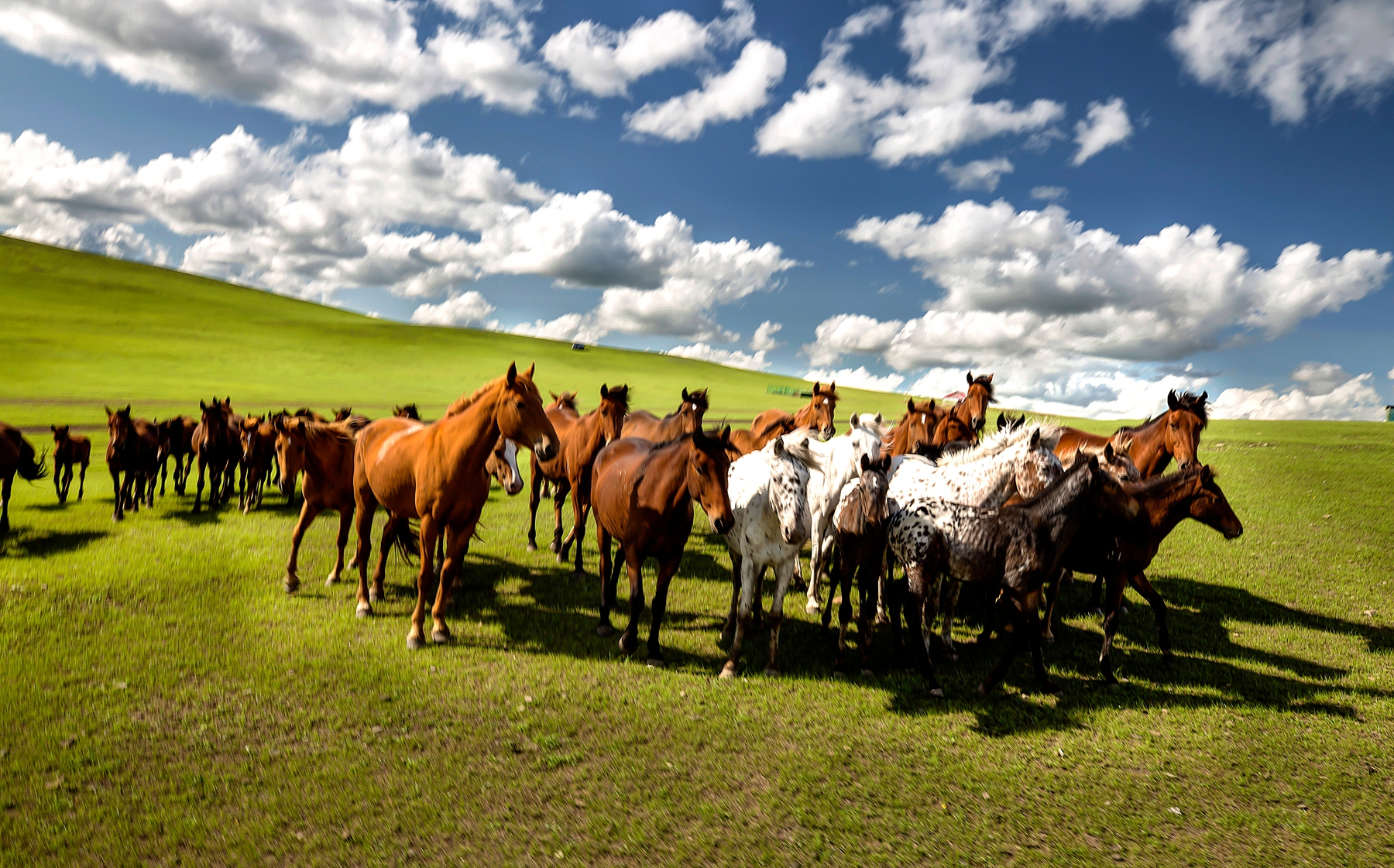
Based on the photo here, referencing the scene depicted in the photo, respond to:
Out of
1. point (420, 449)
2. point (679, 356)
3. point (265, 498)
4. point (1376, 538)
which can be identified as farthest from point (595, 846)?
point (679, 356)

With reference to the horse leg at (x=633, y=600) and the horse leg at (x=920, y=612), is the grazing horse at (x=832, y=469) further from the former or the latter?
the horse leg at (x=633, y=600)

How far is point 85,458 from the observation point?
46.9ft

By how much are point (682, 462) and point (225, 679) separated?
498 cm

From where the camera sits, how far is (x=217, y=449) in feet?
46.0

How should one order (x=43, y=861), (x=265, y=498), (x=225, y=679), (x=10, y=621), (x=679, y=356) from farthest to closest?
(x=679, y=356) → (x=265, y=498) → (x=10, y=621) → (x=225, y=679) → (x=43, y=861)

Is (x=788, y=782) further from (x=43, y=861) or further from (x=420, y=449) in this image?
(x=420, y=449)

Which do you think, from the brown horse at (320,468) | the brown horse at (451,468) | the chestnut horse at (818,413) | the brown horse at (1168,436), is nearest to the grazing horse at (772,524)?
the brown horse at (451,468)

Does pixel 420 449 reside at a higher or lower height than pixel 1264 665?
higher

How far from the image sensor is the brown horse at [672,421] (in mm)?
10039

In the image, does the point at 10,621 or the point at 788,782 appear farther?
the point at 10,621

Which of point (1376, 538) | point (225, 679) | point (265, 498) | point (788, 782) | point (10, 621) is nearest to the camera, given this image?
point (788, 782)

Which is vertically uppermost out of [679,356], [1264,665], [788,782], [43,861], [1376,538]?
[679,356]

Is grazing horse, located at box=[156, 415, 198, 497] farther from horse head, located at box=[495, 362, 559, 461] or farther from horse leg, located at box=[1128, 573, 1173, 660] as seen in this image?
horse leg, located at box=[1128, 573, 1173, 660]

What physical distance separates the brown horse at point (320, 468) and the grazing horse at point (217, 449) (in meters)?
5.86
